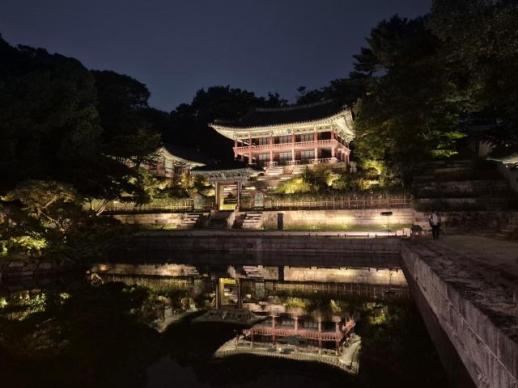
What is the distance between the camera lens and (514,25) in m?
9.23

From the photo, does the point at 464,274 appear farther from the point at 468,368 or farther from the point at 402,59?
the point at 402,59

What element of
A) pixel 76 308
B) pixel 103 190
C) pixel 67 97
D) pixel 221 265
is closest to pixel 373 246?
pixel 221 265

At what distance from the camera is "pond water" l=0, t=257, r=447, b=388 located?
23.8 feet

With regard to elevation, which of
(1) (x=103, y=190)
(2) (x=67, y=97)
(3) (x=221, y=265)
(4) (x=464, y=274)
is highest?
(2) (x=67, y=97)

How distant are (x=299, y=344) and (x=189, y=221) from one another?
80.3 feet

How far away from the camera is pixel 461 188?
28.5 m

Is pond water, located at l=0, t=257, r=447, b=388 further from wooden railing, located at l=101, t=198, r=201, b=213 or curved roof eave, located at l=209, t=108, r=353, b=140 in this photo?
curved roof eave, located at l=209, t=108, r=353, b=140

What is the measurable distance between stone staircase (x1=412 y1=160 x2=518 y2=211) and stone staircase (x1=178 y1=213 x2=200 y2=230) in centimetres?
1705

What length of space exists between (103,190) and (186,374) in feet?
66.3

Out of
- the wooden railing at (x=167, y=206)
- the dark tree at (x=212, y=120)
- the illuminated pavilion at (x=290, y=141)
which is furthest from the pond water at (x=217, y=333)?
the dark tree at (x=212, y=120)

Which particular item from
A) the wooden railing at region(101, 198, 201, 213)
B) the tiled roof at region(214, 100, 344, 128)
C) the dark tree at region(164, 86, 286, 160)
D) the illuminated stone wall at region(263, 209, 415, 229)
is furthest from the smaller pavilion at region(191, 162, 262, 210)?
the dark tree at region(164, 86, 286, 160)

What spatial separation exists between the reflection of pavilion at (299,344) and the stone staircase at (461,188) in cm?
1909

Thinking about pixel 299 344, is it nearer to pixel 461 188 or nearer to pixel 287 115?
pixel 461 188

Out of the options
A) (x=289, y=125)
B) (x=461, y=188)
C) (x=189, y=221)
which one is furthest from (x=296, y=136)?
(x=461, y=188)
